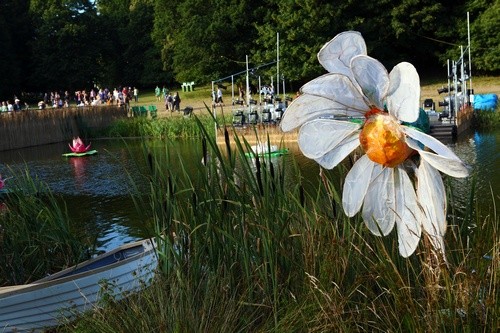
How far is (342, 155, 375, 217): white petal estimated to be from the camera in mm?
3418

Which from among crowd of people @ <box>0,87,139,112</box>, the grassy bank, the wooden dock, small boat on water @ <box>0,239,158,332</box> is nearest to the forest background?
the grassy bank

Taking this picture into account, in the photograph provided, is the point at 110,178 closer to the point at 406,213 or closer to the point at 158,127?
the point at 158,127

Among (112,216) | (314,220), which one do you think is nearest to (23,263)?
(314,220)

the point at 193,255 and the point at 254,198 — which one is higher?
the point at 254,198

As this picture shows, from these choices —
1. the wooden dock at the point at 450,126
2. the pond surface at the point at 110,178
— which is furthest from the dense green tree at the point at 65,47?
the wooden dock at the point at 450,126

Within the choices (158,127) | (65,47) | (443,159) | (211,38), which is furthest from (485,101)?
(65,47)

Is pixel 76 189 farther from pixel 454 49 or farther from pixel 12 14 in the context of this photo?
pixel 12 14

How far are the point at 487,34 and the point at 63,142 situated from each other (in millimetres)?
21776

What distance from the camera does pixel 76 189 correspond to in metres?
17.8

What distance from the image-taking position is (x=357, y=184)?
3.45 meters

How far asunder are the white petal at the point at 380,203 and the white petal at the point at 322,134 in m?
0.21

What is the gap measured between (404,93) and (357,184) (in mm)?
461

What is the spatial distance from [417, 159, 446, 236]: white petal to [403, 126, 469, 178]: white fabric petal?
0.35 ft

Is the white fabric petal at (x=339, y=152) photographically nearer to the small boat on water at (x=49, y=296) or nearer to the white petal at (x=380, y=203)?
the white petal at (x=380, y=203)
